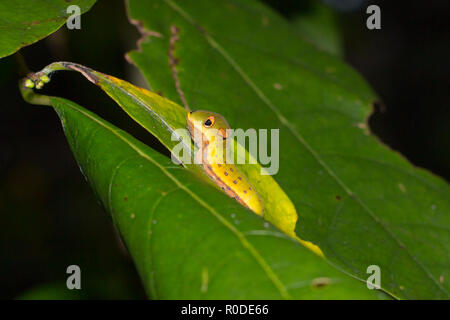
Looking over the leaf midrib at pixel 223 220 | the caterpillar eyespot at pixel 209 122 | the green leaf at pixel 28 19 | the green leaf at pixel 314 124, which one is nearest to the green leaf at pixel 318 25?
the green leaf at pixel 314 124

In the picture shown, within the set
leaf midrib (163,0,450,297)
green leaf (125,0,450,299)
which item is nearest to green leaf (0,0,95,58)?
green leaf (125,0,450,299)

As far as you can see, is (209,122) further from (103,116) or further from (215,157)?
(103,116)

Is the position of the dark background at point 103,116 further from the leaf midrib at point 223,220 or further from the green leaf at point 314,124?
the leaf midrib at point 223,220

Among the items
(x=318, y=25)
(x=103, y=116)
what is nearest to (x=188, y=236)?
(x=103, y=116)

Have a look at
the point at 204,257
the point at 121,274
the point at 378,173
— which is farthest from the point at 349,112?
the point at 121,274

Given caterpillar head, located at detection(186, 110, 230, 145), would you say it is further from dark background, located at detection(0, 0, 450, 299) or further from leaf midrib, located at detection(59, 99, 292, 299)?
dark background, located at detection(0, 0, 450, 299)

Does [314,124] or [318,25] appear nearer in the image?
[314,124]

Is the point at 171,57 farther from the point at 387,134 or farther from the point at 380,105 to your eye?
the point at 387,134
